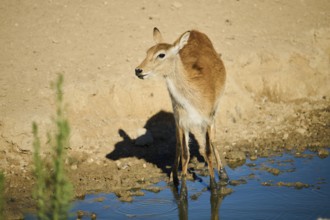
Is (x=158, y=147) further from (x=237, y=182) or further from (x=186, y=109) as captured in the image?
(x=186, y=109)

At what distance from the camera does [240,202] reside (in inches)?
299

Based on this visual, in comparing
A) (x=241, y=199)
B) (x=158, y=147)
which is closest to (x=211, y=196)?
(x=241, y=199)

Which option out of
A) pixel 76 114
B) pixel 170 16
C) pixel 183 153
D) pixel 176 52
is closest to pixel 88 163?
pixel 76 114

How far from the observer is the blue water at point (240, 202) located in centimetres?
723

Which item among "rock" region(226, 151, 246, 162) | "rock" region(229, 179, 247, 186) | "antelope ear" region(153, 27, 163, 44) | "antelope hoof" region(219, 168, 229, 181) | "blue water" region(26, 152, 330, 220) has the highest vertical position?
"antelope ear" region(153, 27, 163, 44)

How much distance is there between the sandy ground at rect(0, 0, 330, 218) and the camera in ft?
30.1

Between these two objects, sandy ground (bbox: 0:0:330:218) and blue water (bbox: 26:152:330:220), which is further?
sandy ground (bbox: 0:0:330:218)

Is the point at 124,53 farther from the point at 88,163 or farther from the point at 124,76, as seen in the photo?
the point at 88,163

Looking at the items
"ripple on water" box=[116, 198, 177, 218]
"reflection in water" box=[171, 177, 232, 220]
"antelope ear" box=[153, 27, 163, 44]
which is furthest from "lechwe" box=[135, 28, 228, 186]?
"ripple on water" box=[116, 198, 177, 218]

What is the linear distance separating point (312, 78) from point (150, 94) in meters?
3.81

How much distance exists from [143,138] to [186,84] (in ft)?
7.39

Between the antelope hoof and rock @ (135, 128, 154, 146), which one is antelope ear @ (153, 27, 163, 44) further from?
the antelope hoof

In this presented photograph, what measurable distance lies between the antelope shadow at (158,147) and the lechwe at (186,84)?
0.93 m

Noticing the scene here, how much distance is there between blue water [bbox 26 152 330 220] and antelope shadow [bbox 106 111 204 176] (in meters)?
0.98
